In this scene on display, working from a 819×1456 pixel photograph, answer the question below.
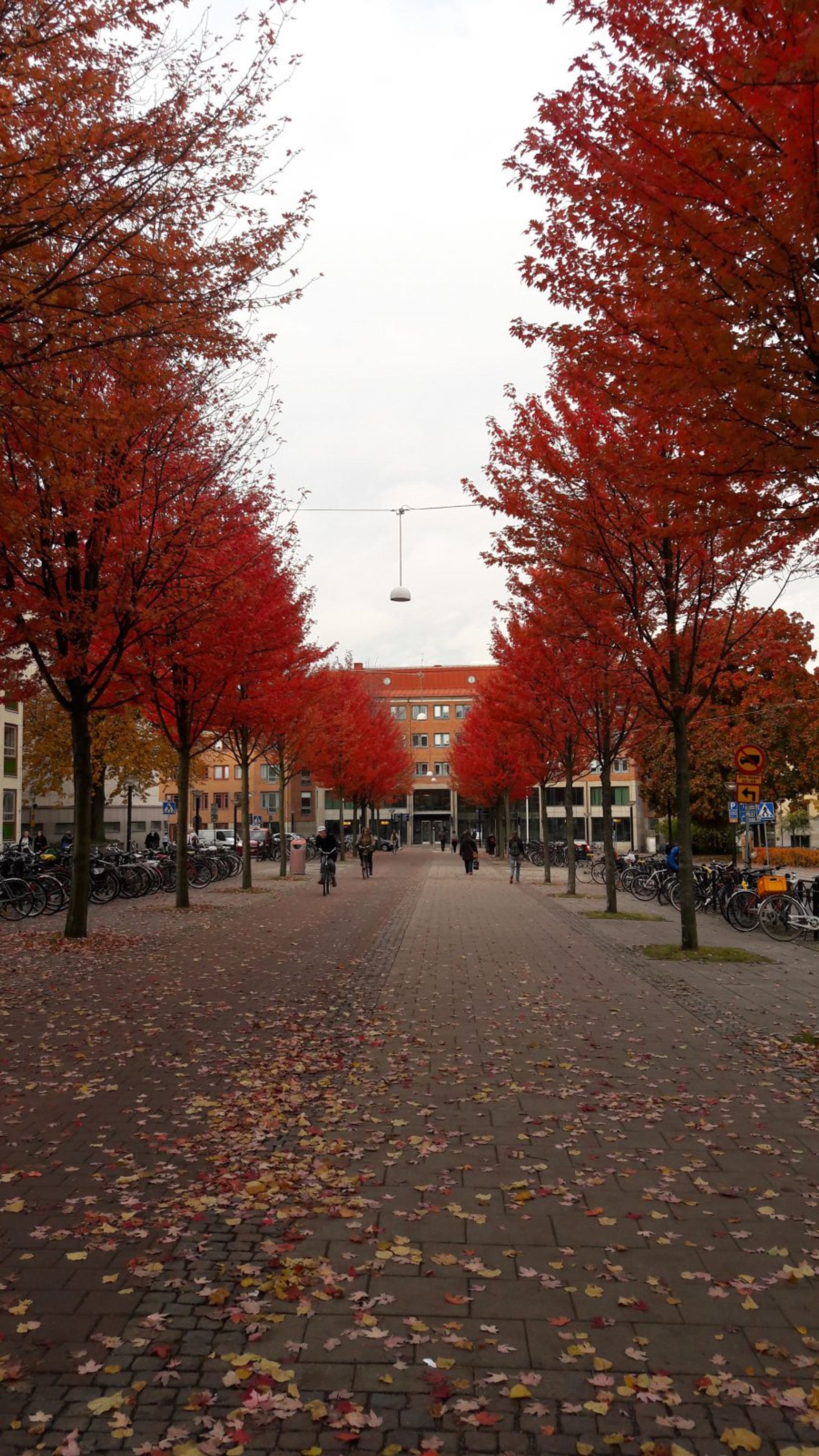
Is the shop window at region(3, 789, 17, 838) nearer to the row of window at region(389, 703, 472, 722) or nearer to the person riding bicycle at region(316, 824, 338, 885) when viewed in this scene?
the person riding bicycle at region(316, 824, 338, 885)

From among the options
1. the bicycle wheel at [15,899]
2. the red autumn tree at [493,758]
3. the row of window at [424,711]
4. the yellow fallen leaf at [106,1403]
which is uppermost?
the row of window at [424,711]

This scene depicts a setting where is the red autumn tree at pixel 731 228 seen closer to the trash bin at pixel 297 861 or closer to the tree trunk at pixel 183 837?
the tree trunk at pixel 183 837

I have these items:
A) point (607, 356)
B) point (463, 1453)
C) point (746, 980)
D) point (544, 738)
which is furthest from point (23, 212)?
point (544, 738)

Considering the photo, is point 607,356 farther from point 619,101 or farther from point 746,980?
point 746,980

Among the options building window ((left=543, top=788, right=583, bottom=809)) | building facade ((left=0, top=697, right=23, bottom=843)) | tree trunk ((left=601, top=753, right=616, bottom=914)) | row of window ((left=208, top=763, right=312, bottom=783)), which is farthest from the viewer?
row of window ((left=208, top=763, right=312, bottom=783))

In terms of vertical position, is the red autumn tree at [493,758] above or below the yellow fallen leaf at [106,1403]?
above

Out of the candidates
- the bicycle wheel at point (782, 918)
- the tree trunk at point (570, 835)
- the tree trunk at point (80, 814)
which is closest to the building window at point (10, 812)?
the tree trunk at point (570, 835)

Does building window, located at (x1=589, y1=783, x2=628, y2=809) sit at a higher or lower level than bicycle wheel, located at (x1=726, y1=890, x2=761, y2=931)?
higher

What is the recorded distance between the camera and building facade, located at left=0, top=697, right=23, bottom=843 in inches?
1907

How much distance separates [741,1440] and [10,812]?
167 ft

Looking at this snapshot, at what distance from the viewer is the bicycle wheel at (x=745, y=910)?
17.3 metres

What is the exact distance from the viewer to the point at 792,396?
6316 millimetres

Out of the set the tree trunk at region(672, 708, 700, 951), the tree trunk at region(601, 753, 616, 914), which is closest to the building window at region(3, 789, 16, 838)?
the tree trunk at region(601, 753, 616, 914)

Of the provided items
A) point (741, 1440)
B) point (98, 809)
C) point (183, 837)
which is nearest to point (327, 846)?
point (183, 837)
